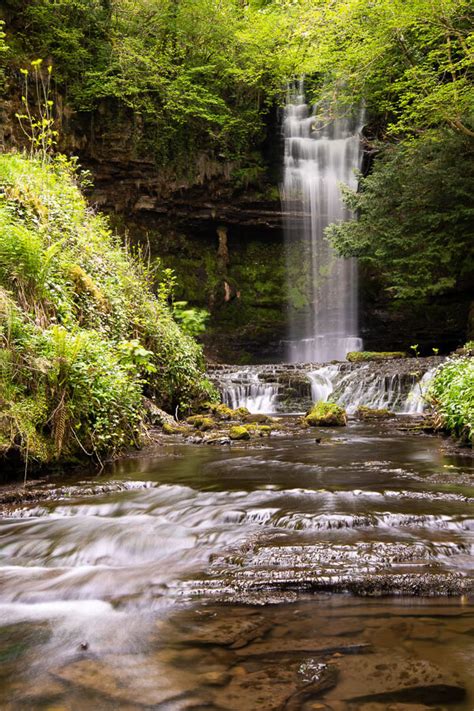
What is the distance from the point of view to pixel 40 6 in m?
16.5

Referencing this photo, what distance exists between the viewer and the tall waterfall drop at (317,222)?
21.0 meters

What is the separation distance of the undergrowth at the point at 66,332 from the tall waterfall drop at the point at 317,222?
40.5ft

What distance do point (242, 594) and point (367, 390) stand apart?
33.6 ft

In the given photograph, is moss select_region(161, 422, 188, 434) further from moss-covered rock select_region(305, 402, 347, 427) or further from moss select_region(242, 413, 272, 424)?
moss-covered rock select_region(305, 402, 347, 427)

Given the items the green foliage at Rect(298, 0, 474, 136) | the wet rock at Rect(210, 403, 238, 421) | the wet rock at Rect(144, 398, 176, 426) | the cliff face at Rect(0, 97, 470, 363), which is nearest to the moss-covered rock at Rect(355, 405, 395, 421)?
the wet rock at Rect(210, 403, 238, 421)

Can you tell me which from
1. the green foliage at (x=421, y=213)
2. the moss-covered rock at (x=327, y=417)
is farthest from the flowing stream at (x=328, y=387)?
the green foliage at (x=421, y=213)

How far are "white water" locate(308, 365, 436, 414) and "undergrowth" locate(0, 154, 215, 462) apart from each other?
4798mm

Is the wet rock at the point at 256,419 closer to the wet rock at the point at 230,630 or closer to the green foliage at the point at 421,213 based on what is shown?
the green foliage at the point at 421,213

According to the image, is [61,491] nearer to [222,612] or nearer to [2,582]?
[2,582]

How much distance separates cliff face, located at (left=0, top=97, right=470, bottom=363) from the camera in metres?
18.9

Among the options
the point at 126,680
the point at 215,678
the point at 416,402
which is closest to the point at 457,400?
the point at 416,402

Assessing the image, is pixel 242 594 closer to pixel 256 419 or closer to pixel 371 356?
pixel 256 419

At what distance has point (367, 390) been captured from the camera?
1254cm

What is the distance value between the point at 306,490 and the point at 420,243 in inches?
458
